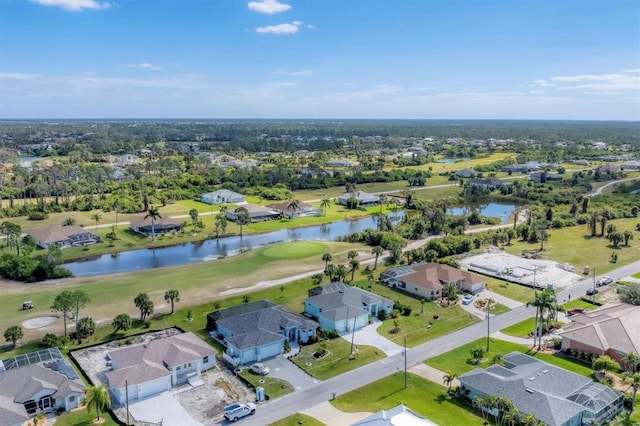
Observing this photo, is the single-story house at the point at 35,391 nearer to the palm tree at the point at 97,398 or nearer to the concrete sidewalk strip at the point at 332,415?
the palm tree at the point at 97,398

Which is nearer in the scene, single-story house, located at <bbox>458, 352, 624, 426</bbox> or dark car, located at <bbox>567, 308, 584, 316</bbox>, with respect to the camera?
single-story house, located at <bbox>458, 352, 624, 426</bbox>

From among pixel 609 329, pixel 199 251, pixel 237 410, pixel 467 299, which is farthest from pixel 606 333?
pixel 199 251

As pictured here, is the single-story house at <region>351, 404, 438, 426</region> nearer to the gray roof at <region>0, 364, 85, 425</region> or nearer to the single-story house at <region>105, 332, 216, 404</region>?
the single-story house at <region>105, 332, 216, 404</region>

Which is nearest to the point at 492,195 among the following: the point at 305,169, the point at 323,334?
the point at 305,169

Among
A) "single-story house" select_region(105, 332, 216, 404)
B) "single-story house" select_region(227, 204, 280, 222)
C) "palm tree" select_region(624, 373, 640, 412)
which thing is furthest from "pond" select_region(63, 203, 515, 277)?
"palm tree" select_region(624, 373, 640, 412)

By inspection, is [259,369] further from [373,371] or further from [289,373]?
[373,371]

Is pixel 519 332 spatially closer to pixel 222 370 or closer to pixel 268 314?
pixel 268 314
